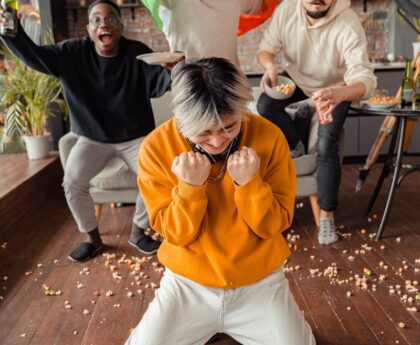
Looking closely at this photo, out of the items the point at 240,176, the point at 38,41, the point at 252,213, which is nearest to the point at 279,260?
the point at 252,213

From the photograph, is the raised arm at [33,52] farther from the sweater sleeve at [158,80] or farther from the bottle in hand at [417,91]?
the bottle in hand at [417,91]

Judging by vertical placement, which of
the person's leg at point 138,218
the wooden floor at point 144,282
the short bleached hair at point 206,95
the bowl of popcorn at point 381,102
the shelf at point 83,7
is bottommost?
the wooden floor at point 144,282

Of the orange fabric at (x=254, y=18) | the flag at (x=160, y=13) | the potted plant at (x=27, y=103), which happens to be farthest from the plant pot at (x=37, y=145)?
the orange fabric at (x=254, y=18)

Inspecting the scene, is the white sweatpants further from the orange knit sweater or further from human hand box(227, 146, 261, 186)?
A: human hand box(227, 146, 261, 186)

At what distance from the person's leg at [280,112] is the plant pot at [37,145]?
1917mm

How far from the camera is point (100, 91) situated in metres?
2.54

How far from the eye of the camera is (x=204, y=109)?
122 cm

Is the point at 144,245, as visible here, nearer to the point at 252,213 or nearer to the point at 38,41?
the point at 252,213

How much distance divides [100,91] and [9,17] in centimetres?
55

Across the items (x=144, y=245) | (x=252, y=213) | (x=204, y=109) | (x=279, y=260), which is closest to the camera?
(x=204, y=109)

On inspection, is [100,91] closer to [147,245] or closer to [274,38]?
[147,245]

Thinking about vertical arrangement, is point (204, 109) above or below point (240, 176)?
above

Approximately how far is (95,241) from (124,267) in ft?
0.96

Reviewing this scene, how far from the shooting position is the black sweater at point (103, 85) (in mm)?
2521
